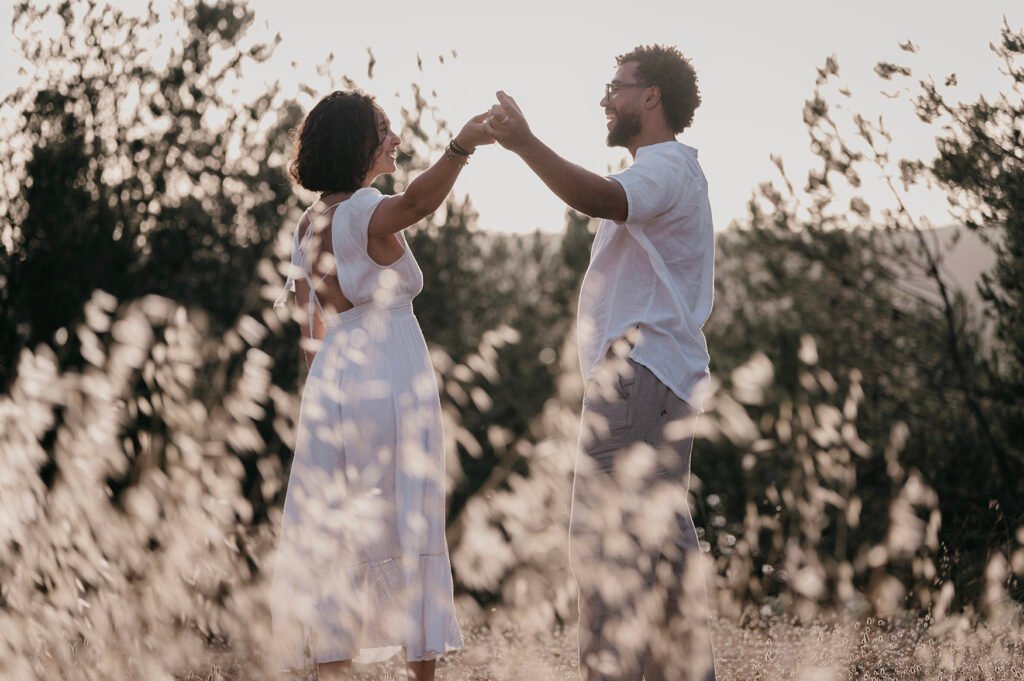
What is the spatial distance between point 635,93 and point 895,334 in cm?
597

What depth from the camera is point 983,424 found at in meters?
7.82

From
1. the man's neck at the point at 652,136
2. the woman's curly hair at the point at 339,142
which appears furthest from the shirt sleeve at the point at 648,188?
the woman's curly hair at the point at 339,142

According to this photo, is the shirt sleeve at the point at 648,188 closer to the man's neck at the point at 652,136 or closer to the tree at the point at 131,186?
the man's neck at the point at 652,136

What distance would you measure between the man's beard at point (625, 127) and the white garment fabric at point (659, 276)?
5.2 inches

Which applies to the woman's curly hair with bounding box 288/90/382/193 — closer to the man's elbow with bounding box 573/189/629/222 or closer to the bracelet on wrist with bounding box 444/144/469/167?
the bracelet on wrist with bounding box 444/144/469/167

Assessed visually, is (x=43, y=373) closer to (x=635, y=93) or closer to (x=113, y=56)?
(x=635, y=93)

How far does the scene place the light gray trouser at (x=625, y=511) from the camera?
10.8 feet

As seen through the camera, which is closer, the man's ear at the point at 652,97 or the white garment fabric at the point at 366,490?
the white garment fabric at the point at 366,490

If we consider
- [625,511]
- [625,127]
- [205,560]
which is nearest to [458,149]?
[625,127]

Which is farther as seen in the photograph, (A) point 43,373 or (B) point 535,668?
(B) point 535,668

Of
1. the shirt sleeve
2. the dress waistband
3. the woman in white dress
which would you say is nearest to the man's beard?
the shirt sleeve

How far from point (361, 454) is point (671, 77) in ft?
5.33

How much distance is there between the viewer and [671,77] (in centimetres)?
370

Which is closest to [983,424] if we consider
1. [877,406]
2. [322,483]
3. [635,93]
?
[877,406]
